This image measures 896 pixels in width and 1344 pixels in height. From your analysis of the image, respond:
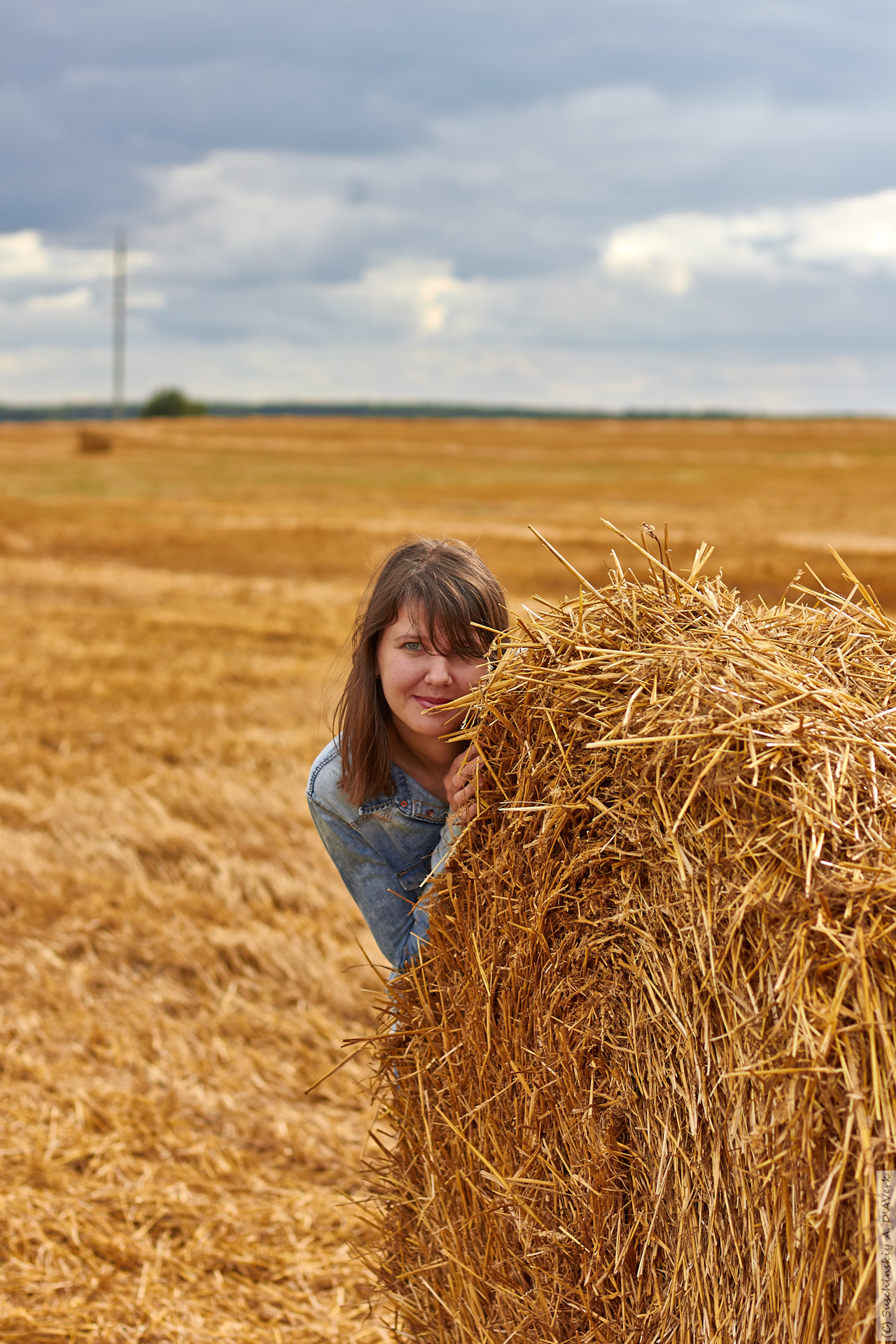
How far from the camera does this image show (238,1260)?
11.2 ft

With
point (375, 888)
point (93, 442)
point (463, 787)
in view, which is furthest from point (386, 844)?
point (93, 442)

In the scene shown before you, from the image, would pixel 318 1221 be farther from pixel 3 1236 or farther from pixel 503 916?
pixel 503 916

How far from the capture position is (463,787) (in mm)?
2521

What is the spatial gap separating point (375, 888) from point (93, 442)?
51376mm

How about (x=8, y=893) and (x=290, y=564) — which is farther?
(x=290, y=564)

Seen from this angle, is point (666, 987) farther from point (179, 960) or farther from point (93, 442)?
point (93, 442)

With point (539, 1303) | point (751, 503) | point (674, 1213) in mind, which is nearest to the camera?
point (674, 1213)

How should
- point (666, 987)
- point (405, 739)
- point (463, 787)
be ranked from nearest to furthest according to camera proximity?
1. point (666, 987)
2. point (463, 787)
3. point (405, 739)

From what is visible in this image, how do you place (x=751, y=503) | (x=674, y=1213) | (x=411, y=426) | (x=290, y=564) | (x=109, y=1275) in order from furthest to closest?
(x=411, y=426) < (x=751, y=503) < (x=290, y=564) < (x=109, y=1275) < (x=674, y=1213)

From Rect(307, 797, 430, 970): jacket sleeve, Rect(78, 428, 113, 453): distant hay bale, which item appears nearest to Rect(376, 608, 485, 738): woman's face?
Rect(307, 797, 430, 970): jacket sleeve

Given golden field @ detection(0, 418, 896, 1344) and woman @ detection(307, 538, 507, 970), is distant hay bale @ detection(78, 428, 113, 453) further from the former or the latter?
woman @ detection(307, 538, 507, 970)

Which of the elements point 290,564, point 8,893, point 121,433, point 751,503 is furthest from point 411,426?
point 8,893

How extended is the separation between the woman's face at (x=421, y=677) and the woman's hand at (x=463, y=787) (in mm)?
137

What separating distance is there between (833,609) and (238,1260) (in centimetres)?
266
